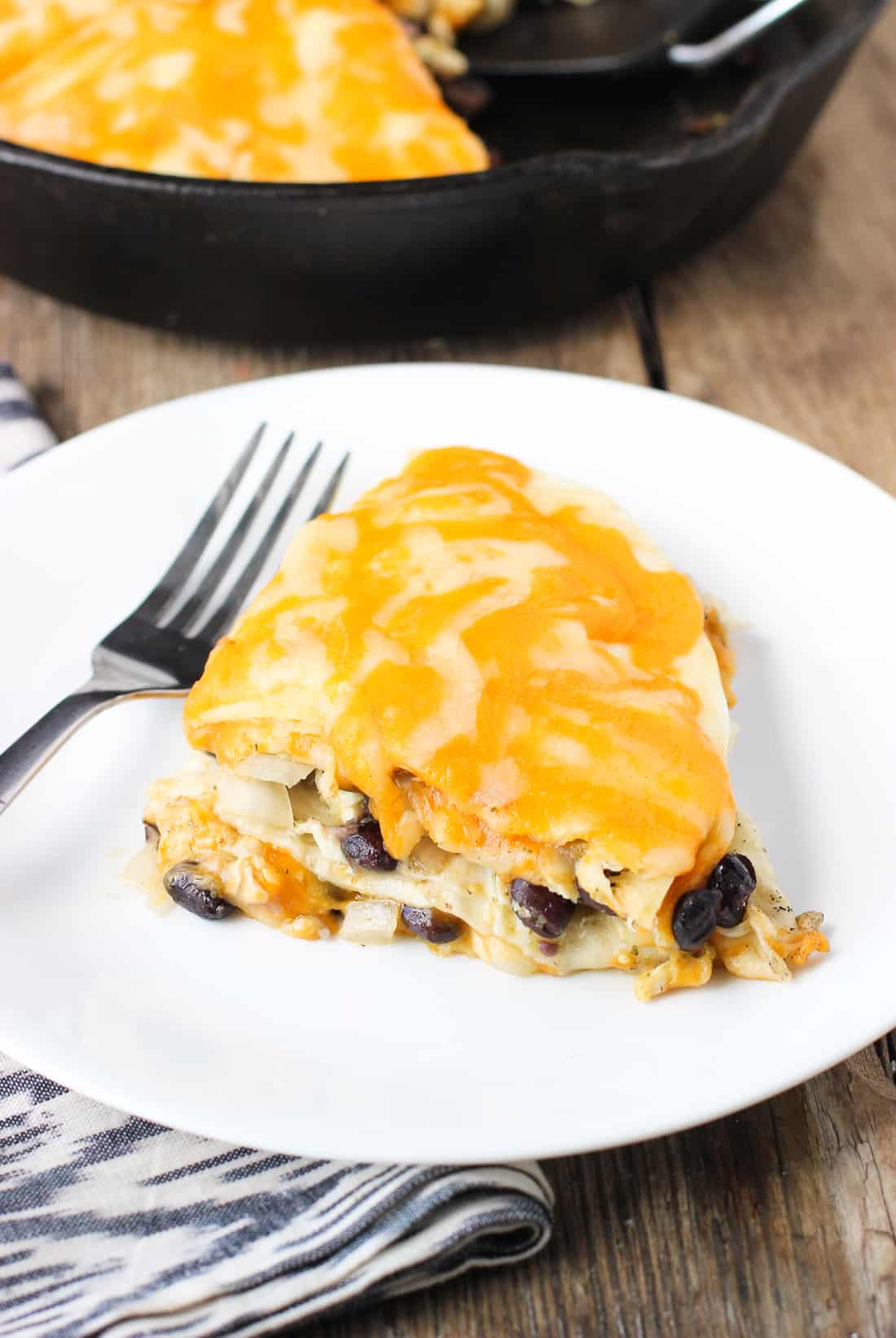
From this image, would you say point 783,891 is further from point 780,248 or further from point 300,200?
point 780,248

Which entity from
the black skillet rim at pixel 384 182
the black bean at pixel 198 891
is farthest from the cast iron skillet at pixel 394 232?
the black bean at pixel 198 891

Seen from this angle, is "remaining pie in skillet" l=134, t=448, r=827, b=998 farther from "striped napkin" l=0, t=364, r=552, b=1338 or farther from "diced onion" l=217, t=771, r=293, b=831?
"striped napkin" l=0, t=364, r=552, b=1338

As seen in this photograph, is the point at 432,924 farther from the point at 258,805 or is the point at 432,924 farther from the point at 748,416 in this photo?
the point at 748,416

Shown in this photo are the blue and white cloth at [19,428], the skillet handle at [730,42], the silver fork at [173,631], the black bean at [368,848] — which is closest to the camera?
the black bean at [368,848]

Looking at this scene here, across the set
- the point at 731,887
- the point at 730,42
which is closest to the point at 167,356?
the point at 730,42

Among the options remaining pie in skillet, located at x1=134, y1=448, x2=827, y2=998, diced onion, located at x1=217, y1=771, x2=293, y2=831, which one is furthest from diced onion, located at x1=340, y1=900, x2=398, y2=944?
diced onion, located at x1=217, y1=771, x2=293, y2=831

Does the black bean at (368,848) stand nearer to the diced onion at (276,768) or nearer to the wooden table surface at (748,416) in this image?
the diced onion at (276,768)
